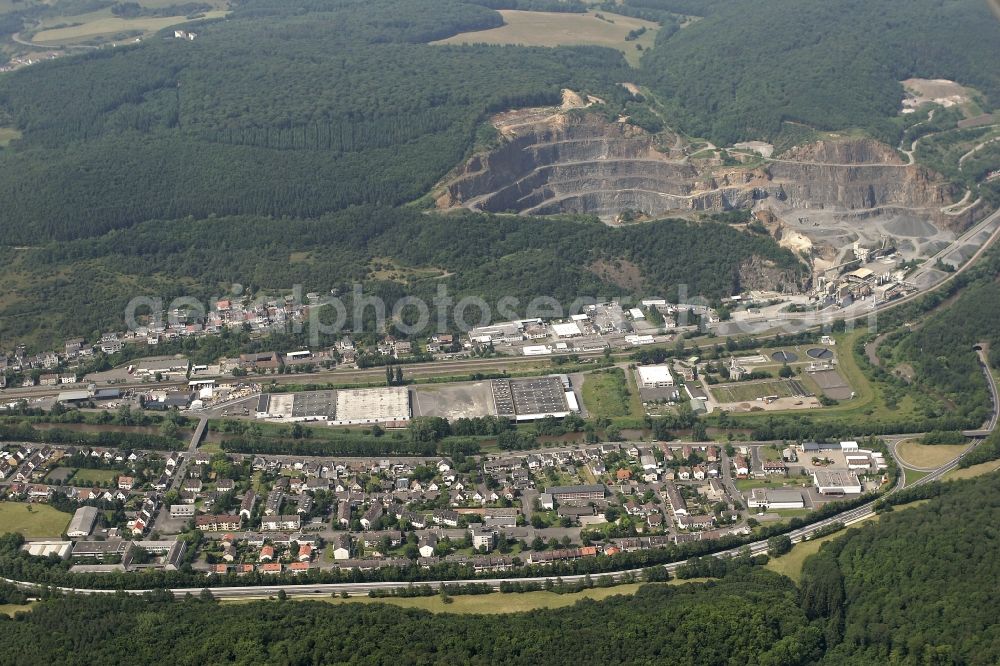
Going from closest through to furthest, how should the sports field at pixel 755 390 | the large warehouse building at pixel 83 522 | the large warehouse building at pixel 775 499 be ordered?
the large warehouse building at pixel 83 522, the large warehouse building at pixel 775 499, the sports field at pixel 755 390

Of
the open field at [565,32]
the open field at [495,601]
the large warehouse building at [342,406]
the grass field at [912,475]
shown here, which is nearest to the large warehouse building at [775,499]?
the grass field at [912,475]

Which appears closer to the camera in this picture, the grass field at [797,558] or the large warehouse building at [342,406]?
the grass field at [797,558]

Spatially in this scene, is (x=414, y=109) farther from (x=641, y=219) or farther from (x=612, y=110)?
(x=641, y=219)

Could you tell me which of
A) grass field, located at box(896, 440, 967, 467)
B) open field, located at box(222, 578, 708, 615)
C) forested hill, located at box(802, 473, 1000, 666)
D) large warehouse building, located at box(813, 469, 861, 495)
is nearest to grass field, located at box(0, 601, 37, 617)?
open field, located at box(222, 578, 708, 615)

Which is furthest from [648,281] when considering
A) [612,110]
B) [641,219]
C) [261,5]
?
[261,5]

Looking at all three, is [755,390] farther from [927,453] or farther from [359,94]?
[359,94]

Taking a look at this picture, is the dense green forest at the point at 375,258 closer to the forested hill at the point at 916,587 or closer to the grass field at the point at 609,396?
the grass field at the point at 609,396
